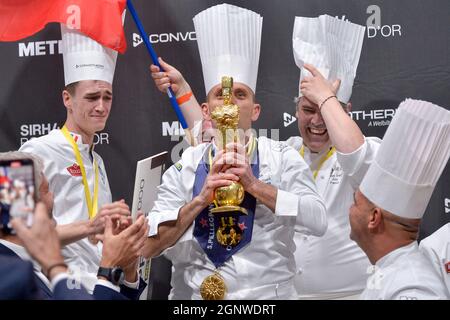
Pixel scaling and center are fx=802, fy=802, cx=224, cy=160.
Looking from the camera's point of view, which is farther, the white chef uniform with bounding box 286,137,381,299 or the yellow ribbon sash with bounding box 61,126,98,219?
the yellow ribbon sash with bounding box 61,126,98,219

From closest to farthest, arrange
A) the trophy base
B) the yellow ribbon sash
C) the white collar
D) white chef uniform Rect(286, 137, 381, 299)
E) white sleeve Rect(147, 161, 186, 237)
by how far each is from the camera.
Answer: the white collar → the trophy base → white sleeve Rect(147, 161, 186, 237) → white chef uniform Rect(286, 137, 381, 299) → the yellow ribbon sash

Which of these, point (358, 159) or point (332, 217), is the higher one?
point (358, 159)

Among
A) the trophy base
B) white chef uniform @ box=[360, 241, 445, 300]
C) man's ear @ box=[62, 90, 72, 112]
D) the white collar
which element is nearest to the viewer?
white chef uniform @ box=[360, 241, 445, 300]

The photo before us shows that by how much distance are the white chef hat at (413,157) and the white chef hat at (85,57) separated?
1432 millimetres

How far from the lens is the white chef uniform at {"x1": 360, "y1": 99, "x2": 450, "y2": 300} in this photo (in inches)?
85.7

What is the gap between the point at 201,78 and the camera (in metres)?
3.71

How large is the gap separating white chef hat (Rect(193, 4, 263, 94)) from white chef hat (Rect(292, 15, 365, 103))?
21 cm

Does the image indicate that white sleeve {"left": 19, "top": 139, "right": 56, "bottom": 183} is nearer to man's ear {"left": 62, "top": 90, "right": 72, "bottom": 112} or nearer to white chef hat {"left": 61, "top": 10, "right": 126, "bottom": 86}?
man's ear {"left": 62, "top": 90, "right": 72, "bottom": 112}

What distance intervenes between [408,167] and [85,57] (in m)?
1.57

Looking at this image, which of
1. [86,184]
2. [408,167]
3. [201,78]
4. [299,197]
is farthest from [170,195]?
[201,78]

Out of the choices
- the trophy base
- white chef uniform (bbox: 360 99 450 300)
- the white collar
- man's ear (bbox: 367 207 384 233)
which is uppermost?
white chef uniform (bbox: 360 99 450 300)

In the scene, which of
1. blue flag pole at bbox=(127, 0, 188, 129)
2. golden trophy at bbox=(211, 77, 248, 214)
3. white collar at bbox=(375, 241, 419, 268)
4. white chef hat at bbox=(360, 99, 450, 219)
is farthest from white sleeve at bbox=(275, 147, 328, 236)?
blue flag pole at bbox=(127, 0, 188, 129)

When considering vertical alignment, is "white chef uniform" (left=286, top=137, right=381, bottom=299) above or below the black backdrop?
below

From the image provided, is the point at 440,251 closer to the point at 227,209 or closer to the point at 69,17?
the point at 227,209
